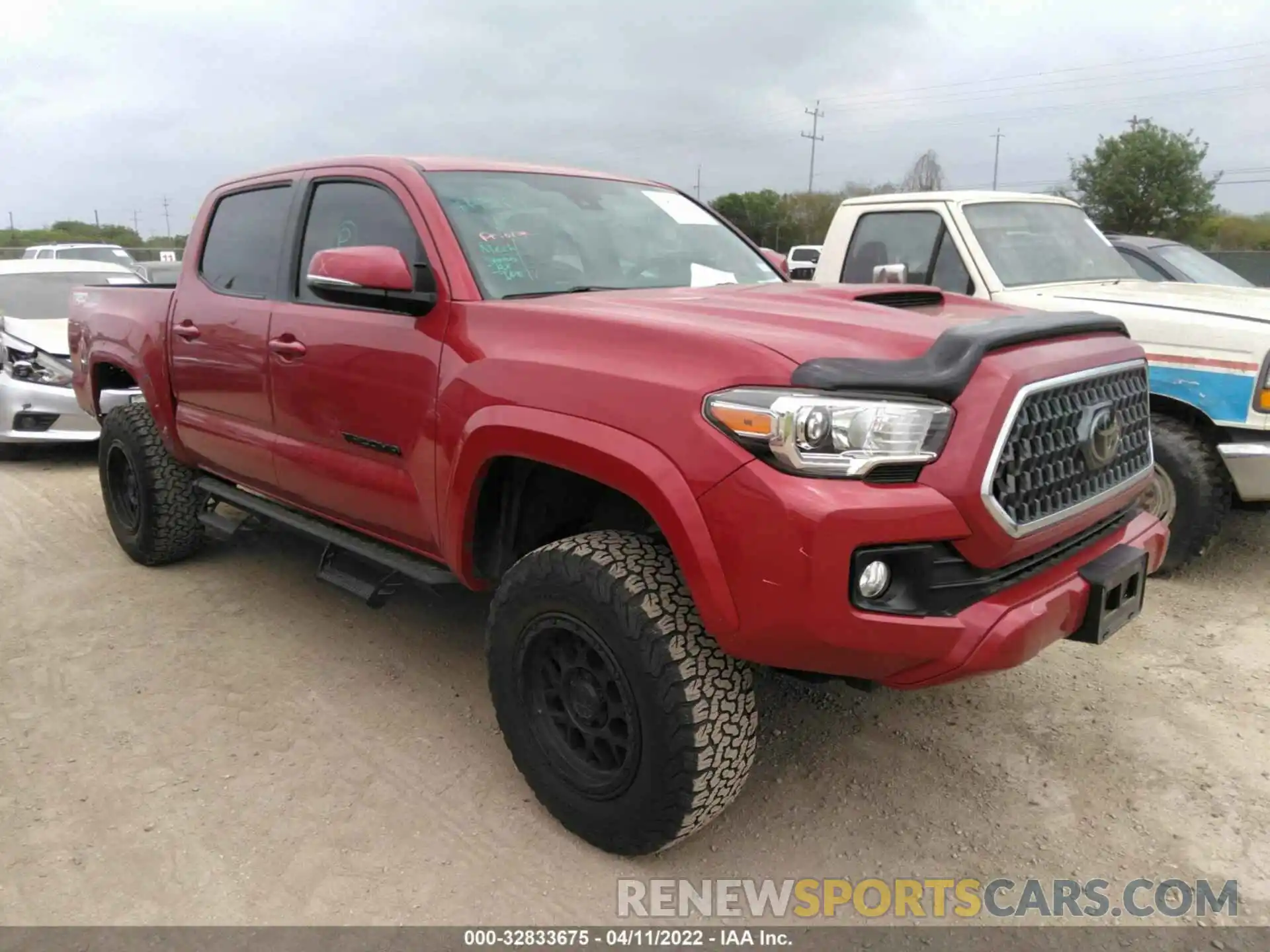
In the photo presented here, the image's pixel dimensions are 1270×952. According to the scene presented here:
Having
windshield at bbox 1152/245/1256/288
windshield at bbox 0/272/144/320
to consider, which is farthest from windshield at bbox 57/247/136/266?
windshield at bbox 1152/245/1256/288

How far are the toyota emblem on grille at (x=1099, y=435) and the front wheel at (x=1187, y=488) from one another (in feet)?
7.52

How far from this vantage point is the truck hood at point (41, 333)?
766 centimetres

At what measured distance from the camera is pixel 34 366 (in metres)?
7.57

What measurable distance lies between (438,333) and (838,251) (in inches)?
145

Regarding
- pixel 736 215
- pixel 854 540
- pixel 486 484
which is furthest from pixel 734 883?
pixel 736 215

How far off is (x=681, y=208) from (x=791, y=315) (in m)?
1.57

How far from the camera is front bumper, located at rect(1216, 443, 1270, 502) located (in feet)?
14.5

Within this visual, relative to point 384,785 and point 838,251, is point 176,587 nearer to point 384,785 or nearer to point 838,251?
point 384,785

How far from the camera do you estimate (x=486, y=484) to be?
9.73 ft

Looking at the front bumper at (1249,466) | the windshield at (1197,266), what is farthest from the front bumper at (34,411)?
the windshield at (1197,266)

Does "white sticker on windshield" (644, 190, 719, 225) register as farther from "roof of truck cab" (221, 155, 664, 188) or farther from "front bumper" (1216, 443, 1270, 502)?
"front bumper" (1216, 443, 1270, 502)

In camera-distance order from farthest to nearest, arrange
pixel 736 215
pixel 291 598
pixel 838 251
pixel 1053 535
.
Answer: pixel 736 215, pixel 838 251, pixel 291 598, pixel 1053 535

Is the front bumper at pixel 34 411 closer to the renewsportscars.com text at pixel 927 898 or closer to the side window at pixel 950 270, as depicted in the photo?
the side window at pixel 950 270

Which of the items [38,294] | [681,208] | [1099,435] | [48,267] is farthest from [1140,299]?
[48,267]
